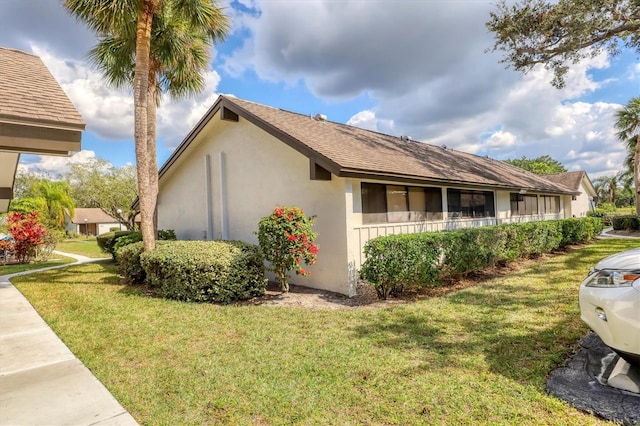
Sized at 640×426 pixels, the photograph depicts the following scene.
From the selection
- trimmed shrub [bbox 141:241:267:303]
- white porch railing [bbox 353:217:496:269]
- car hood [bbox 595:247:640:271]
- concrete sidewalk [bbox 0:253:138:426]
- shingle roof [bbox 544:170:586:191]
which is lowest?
concrete sidewalk [bbox 0:253:138:426]

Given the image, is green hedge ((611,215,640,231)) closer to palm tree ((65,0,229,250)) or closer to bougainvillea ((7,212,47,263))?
palm tree ((65,0,229,250))

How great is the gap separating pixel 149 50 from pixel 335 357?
33.8ft

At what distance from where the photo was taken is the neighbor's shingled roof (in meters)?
8.14

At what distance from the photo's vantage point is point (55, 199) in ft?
128

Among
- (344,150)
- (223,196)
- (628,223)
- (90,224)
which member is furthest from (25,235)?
(90,224)

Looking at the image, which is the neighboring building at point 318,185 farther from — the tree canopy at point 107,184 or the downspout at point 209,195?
the tree canopy at point 107,184

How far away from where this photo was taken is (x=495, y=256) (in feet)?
33.2

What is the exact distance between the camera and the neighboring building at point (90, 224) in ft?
176

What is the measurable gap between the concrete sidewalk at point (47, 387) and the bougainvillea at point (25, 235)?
12.9 meters

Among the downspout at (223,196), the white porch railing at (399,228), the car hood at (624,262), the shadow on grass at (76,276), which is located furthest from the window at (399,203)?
the shadow on grass at (76,276)

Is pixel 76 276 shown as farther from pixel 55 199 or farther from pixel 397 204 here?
pixel 55 199

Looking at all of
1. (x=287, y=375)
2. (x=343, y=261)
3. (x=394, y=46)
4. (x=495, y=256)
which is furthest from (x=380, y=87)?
(x=287, y=375)

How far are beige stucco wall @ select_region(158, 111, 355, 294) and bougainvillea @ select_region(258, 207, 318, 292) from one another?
981 millimetres

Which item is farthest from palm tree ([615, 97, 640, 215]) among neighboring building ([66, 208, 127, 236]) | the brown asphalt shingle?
neighboring building ([66, 208, 127, 236])
